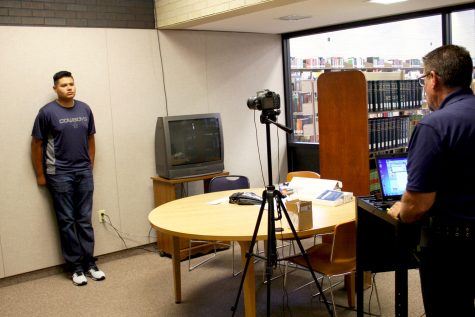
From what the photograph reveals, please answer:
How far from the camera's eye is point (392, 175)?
276 centimetres

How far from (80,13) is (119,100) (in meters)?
0.85

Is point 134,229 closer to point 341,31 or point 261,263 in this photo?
point 261,263

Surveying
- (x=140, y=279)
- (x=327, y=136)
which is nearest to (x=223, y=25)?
(x=327, y=136)

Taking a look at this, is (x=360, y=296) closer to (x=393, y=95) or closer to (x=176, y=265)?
(x=176, y=265)

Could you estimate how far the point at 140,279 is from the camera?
424 cm

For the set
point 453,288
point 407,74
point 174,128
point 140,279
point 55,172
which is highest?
point 407,74

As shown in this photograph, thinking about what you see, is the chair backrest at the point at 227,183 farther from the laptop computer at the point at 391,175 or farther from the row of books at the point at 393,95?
the laptop computer at the point at 391,175

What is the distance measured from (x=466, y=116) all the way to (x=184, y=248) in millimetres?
3288

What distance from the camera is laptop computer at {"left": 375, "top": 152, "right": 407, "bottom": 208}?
2660mm

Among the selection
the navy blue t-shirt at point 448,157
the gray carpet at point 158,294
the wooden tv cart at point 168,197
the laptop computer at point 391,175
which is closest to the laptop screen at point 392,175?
the laptop computer at point 391,175

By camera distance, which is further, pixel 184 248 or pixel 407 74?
pixel 407 74

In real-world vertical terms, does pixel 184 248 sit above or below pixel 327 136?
below

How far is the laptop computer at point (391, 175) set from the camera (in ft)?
8.73

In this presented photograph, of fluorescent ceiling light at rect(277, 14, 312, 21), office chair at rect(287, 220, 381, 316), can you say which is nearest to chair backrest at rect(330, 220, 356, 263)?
office chair at rect(287, 220, 381, 316)
